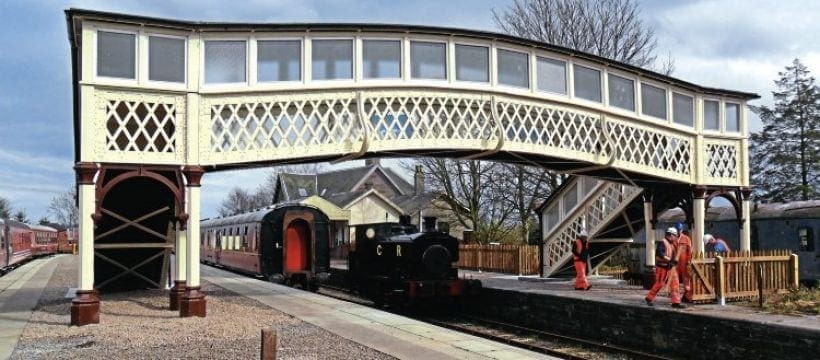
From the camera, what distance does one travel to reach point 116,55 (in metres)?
13.1

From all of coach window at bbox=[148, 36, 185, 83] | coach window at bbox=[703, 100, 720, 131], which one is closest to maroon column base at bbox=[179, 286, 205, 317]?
coach window at bbox=[148, 36, 185, 83]

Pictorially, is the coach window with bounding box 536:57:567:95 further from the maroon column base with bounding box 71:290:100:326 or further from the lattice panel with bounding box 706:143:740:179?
the maroon column base with bounding box 71:290:100:326

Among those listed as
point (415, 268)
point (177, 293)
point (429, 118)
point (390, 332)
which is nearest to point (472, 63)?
point (429, 118)

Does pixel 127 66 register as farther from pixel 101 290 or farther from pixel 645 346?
pixel 645 346

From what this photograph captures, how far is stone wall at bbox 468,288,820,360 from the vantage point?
34.1ft

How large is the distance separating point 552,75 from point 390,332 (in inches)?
315

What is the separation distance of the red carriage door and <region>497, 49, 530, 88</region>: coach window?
10945 millimetres

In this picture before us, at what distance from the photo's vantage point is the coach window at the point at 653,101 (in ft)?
59.2

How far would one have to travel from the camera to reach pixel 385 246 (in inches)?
750

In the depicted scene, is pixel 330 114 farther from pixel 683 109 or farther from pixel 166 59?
pixel 683 109

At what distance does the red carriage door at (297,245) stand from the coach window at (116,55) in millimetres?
11836

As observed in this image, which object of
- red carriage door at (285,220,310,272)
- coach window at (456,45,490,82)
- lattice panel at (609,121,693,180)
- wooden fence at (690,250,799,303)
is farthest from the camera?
red carriage door at (285,220,310,272)

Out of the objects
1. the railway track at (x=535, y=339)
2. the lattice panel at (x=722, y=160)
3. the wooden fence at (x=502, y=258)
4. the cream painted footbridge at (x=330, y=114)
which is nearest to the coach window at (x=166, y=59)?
the cream painted footbridge at (x=330, y=114)

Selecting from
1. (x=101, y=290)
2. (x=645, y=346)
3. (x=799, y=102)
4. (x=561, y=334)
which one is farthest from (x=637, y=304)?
(x=799, y=102)
